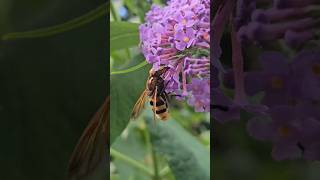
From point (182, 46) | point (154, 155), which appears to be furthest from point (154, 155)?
point (182, 46)

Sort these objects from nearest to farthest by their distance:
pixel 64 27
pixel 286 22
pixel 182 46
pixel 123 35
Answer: pixel 286 22
pixel 182 46
pixel 123 35
pixel 64 27

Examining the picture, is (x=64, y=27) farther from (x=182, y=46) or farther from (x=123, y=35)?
(x=182, y=46)

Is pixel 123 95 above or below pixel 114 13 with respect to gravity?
below

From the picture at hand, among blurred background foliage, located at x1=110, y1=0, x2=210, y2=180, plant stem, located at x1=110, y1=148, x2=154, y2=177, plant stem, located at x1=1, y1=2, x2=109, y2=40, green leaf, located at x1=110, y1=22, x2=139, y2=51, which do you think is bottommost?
plant stem, located at x1=110, y1=148, x2=154, y2=177

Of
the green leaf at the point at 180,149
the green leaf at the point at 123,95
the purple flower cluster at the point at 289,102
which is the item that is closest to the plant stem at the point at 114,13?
the green leaf at the point at 123,95

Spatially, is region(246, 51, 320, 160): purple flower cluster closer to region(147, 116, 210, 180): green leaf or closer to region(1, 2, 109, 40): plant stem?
region(147, 116, 210, 180): green leaf

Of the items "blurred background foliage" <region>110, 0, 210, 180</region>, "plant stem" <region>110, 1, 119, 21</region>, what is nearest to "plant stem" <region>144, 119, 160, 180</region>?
"blurred background foliage" <region>110, 0, 210, 180</region>
